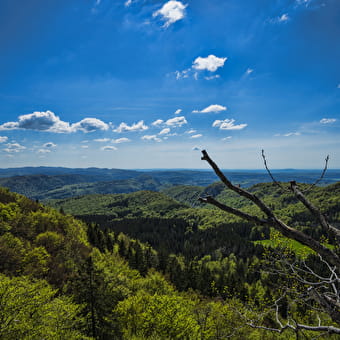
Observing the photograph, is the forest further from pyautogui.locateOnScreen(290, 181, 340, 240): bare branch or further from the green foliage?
pyautogui.locateOnScreen(290, 181, 340, 240): bare branch

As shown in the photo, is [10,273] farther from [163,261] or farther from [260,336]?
[163,261]

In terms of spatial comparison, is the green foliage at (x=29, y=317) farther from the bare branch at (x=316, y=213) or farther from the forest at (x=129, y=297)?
the bare branch at (x=316, y=213)

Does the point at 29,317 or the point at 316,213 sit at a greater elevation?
the point at 316,213

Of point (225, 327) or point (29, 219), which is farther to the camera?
point (29, 219)

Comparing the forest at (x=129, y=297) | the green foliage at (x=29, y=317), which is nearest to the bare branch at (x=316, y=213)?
the forest at (x=129, y=297)

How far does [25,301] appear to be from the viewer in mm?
20219

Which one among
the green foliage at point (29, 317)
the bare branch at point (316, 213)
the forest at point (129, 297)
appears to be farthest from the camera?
the green foliage at point (29, 317)

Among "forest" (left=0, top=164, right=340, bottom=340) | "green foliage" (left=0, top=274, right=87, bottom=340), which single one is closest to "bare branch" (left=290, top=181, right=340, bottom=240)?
"forest" (left=0, top=164, right=340, bottom=340)

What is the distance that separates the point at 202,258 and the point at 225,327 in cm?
12842

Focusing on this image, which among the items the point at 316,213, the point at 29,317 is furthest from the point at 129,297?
the point at 316,213

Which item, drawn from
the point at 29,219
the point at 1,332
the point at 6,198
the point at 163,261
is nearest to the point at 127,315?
the point at 1,332

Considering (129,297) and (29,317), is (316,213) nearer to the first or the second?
(29,317)

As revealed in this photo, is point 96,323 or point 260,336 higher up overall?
point 96,323

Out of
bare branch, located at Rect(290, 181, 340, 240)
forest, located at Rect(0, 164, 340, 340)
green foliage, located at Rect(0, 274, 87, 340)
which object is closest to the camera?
bare branch, located at Rect(290, 181, 340, 240)
